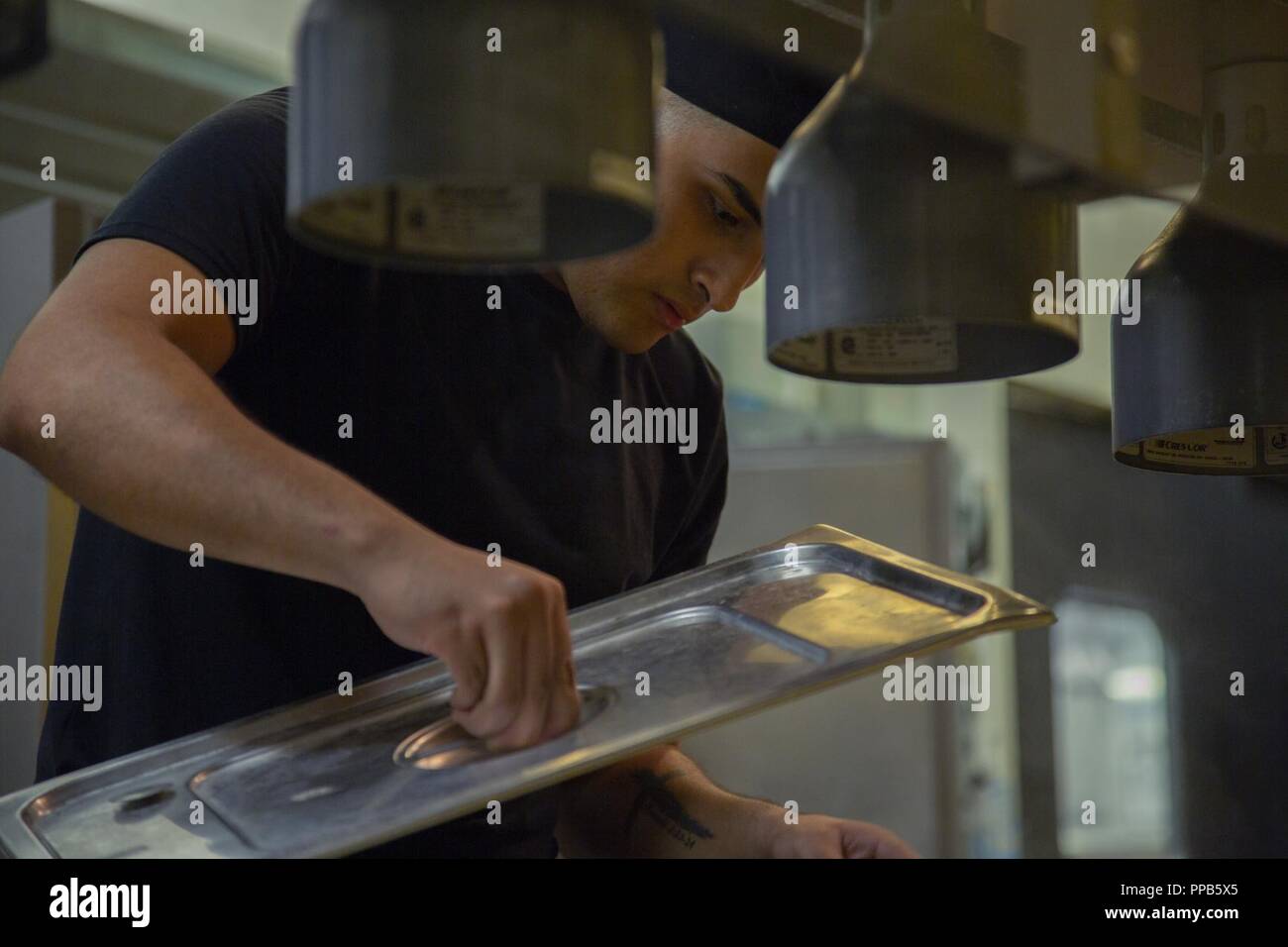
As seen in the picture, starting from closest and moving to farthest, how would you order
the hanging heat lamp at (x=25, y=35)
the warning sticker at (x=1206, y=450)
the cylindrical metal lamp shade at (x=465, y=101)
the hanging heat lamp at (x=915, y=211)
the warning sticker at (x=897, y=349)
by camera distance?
the cylindrical metal lamp shade at (x=465, y=101), the hanging heat lamp at (x=915, y=211), the warning sticker at (x=897, y=349), the warning sticker at (x=1206, y=450), the hanging heat lamp at (x=25, y=35)

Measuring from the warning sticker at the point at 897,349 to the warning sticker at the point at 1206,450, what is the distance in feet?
0.64

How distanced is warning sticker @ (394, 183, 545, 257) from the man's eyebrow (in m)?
0.42

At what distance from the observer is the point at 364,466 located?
105 centimetres

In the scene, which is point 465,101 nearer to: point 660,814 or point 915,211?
point 915,211

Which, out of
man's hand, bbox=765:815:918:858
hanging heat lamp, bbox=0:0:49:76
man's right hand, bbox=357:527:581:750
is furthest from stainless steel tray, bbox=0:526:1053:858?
hanging heat lamp, bbox=0:0:49:76

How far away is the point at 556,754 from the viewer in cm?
63

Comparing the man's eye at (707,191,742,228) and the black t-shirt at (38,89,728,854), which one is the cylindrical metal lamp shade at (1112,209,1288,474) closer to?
the man's eye at (707,191,742,228)

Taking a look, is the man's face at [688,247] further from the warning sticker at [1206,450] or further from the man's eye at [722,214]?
the warning sticker at [1206,450]

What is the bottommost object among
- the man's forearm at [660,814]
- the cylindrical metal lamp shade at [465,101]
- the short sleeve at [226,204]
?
the man's forearm at [660,814]

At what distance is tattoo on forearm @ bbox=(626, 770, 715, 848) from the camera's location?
3.27 ft

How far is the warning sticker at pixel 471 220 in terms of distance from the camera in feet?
1.73

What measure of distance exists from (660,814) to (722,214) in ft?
1.42

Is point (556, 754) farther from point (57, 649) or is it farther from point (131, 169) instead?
point (131, 169)

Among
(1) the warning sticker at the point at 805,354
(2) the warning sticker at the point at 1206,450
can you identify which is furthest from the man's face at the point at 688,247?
(2) the warning sticker at the point at 1206,450
